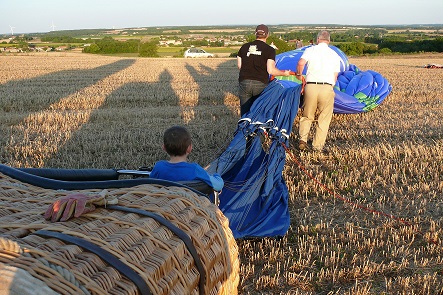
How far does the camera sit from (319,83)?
729 cm

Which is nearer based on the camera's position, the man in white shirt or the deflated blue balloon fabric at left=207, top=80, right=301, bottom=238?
the deflated blue balloon fabric at left=207, top=80, right=301, bottom=238

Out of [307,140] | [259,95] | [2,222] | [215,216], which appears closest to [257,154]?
[259,95]

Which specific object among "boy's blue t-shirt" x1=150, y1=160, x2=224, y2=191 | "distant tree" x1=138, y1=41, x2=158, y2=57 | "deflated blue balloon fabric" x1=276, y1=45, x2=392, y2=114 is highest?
"boy's blue t-shirt" x1=150, y1=160, x2=224, y2=191

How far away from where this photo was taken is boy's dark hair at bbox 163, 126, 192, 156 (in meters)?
3.44

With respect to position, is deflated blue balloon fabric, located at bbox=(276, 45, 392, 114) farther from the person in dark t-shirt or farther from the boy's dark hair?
the boy's dark hair

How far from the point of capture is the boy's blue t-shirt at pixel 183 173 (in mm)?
3328

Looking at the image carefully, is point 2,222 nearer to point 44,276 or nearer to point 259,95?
point 44,276

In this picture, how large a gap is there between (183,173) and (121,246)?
1.28 m

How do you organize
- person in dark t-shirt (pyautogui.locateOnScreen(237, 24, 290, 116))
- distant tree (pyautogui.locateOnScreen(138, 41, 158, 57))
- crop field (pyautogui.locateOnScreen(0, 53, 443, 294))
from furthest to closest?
distant tree (pyautogui.locateOnScreen(138, 41, 158, 57)) → person in dark t-shirt (pyautogui.locateOnScreen(237, 24, 290, 116)) → crop field (pyautogui.locateOnScreen(0, 53, 443, 294))

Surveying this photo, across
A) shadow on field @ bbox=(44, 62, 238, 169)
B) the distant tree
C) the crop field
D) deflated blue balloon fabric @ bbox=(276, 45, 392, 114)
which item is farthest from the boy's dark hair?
the distant tree

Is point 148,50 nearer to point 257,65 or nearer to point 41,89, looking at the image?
point 41,89

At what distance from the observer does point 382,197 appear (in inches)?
213

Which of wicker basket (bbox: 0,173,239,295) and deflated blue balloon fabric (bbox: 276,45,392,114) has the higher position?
wicker basket (bbox: 0,173,239,295)

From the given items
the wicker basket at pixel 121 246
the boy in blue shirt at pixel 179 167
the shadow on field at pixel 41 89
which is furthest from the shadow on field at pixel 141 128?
the wicker basket at pixel 121 246
